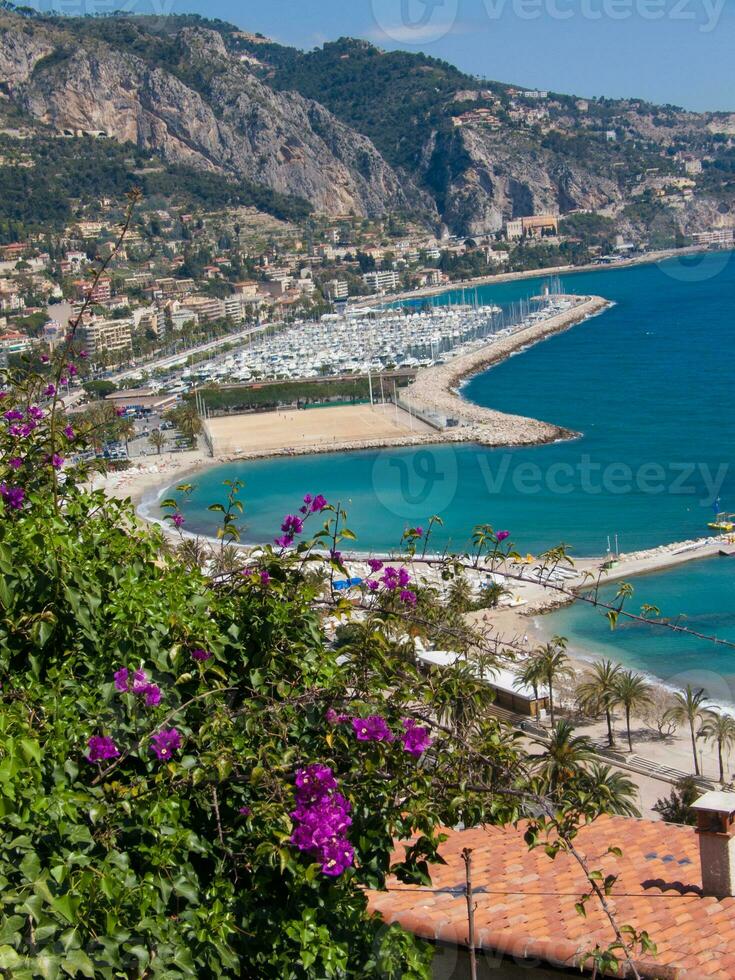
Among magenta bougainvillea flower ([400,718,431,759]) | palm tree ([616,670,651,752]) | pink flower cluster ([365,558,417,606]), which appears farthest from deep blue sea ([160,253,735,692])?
magenta bougainvillea flower ([400,718,431,759])

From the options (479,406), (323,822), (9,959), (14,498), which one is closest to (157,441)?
(479,406)

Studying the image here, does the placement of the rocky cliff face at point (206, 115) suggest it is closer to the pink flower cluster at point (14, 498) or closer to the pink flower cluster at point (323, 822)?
the pink flower cluster at point (14, 498)

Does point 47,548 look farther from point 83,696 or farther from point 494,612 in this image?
point 494,612

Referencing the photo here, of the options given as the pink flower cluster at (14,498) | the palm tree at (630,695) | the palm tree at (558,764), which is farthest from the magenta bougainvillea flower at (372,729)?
the palm tree at (630,695)

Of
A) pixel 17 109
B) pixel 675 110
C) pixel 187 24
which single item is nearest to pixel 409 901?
pixel 17 109

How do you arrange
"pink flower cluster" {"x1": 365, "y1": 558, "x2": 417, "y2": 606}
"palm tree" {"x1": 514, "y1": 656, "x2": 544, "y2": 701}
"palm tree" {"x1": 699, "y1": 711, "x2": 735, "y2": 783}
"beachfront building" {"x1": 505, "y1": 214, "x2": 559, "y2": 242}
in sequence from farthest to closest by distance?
"beachfront building" {"x1": 505, "y1": 214, "x2": 559, "y2": 242}, "palm tree" {"x1": 514, "y1": 656, "x2": 544, "y2": 701}, "palm tree" {"x1": 699, "y1": 711, "x2": 735, "y2": 783}, "pink flower cluster" {"x1": 365, "y1": 558, "x2": 417, "y2": 606}

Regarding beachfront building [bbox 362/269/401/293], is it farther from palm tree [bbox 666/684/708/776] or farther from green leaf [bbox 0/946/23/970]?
green leaf [bbox 0/946/23/970]

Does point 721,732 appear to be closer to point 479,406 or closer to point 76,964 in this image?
point 76,964
